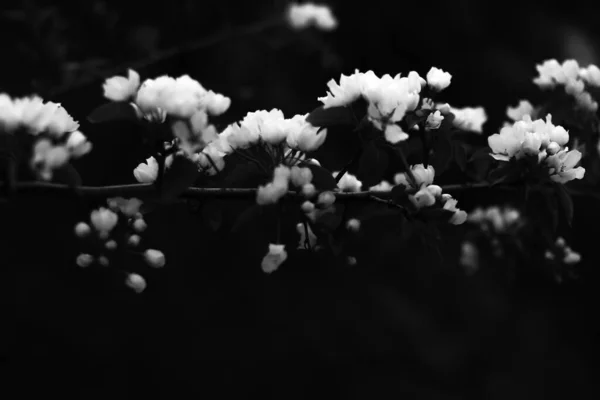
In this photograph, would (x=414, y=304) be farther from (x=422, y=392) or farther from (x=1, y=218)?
(x=1, y=218)

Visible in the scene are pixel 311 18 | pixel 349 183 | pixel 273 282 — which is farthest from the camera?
pixel 273 282

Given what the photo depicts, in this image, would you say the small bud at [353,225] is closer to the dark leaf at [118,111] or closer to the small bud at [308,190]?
the small bud at [308,190]

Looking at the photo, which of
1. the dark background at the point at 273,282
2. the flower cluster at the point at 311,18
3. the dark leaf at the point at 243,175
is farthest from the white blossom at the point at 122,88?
the flower cluster at the point at 311,18

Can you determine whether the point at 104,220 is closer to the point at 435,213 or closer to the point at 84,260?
the point at 84,260

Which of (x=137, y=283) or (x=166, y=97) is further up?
(x=166, y=97)

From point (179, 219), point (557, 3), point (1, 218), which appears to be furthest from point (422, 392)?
point (557, 3)

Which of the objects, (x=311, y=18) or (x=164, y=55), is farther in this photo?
(x=311, y=18)

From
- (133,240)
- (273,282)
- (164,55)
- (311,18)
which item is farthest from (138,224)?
(273,282)
